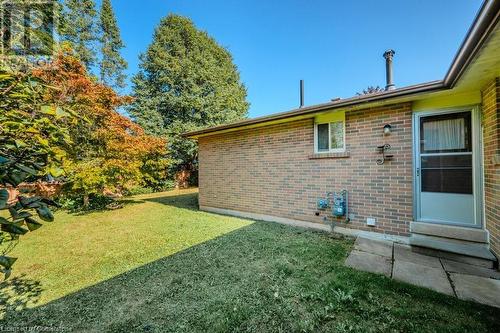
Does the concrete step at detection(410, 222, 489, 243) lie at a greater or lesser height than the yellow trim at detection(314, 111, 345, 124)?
lesser

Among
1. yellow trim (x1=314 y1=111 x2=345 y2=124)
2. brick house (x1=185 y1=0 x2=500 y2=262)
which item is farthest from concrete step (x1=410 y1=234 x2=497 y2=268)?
yellow trim (x1=314 y1=111 x2=345 y2=124)

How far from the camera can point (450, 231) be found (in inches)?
152

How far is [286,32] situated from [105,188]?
11.0 m

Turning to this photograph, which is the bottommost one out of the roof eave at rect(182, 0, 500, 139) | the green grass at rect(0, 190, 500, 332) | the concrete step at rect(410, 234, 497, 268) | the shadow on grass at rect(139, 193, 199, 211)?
the green grass at rect(0, 190, 500, 332)

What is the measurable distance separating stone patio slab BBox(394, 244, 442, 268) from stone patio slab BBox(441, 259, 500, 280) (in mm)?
135

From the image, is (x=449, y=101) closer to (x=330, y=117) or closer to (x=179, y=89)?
(x=330, y=117)

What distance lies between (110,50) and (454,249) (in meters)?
24.9

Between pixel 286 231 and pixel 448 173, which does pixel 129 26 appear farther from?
pixel 448 173

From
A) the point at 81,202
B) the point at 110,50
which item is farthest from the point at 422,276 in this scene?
the point at 110,50

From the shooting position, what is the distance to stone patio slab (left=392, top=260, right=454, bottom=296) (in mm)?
2927

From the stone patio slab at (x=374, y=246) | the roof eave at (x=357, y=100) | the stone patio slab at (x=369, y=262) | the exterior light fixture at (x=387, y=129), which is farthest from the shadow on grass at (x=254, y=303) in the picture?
the roof eave at (x=357, y=100)

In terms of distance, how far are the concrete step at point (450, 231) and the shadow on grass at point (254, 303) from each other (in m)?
1.72

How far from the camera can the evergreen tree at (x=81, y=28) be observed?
664 inches

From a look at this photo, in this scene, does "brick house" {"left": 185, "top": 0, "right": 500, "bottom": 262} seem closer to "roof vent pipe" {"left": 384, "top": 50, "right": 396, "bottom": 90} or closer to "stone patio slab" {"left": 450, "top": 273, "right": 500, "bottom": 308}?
"roof vent pipe" {"left": 384, "top": 50, "right": 396, "bottom": 90}
